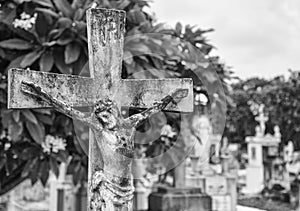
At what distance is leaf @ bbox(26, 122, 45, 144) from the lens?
13.7ft

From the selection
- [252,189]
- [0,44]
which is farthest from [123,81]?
[252,189]

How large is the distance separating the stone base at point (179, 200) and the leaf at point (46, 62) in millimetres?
3981

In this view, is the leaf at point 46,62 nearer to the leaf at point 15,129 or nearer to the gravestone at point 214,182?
the leaf at point 15,129

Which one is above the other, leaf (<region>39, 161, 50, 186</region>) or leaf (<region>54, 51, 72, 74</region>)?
leaf (<region>54, 51, 72, 74</region>)

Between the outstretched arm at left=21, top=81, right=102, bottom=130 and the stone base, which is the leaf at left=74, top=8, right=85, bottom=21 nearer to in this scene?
the outstretched arm at left=21, top=81, right=102, bottom=130

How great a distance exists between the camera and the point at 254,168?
21516 millimetres

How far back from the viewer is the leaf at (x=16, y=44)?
4.30m

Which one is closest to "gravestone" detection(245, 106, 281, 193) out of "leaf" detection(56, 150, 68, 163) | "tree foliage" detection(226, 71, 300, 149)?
"tree foliage" detection(226, 71, 300, 149)

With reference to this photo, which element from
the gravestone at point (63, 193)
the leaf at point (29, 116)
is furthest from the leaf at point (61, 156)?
the gravestone at point (63, 193)

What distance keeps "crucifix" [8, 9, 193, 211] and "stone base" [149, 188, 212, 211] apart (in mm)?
4767

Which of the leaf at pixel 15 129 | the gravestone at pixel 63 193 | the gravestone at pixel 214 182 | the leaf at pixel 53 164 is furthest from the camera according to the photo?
the gravestone at pixel 214 182

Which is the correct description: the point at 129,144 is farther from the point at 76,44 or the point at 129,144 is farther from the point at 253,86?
the point at 253,86

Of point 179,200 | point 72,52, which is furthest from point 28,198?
point 72,52

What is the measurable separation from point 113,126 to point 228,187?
31.3ft
